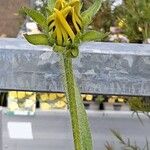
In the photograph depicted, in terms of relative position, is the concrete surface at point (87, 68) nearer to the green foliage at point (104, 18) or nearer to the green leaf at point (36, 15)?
the green leaf at point (36, 15)

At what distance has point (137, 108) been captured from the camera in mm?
1677

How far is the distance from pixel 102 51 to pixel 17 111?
1933mm

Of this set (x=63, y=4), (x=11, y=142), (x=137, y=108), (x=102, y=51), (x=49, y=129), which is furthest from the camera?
(x=49, y=129)

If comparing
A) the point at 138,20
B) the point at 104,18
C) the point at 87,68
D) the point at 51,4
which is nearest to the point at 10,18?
the point at 104,18

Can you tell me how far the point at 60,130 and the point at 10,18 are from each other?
2.11m

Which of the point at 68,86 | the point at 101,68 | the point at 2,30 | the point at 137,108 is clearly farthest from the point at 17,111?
the point at 68,86

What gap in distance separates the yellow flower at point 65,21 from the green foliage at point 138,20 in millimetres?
1315

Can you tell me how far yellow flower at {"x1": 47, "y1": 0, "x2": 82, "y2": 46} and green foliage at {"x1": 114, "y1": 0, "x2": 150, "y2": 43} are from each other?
1.31 m

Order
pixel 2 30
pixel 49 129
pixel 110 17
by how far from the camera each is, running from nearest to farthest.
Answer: pixel 49 129, pixel 110 17, pixel 2 30

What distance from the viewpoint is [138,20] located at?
2.05 m

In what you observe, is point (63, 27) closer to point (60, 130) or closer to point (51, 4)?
point (51, 4)

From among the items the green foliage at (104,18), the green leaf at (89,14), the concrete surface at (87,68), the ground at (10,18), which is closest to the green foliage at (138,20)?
the green foliage at (104,18)

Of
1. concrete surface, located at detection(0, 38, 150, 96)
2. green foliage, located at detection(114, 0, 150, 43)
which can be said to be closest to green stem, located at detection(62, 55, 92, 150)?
concrete surface, located at detection(0, 38, 150, 96)

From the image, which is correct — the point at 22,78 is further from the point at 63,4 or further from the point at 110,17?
the point at 110,17
